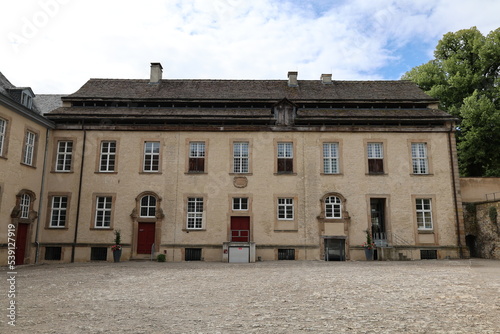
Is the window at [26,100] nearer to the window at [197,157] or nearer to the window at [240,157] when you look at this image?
the window at [197,157]

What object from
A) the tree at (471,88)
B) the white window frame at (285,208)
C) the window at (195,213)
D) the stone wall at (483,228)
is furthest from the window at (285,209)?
the tree at (471,88)

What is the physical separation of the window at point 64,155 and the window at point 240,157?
10.2 m

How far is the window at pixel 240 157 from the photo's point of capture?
23.0m

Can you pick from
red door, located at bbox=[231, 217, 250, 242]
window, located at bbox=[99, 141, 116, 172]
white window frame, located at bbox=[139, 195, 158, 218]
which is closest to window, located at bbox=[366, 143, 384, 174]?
red door, located at bbox=[231, 217, 250, 242]

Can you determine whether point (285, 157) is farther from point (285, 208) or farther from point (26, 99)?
point (26, 99)

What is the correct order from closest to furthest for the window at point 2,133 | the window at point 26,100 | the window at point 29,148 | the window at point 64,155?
the window at point 2,133, the window at point 29,148, the window at point 26,100, the window at point 64,155

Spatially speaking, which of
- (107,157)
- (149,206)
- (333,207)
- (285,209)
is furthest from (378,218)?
(107,157)

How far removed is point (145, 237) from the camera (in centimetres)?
2191

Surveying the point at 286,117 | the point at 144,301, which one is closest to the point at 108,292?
the point at 144,301

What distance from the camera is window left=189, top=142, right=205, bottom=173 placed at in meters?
23.0

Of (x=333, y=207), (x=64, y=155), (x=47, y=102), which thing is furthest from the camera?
(x=47, y=102)

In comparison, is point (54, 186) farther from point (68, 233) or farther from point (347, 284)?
point (347, 284)

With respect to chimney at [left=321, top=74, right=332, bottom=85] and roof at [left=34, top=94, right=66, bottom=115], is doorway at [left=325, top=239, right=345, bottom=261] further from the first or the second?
roof at [left=34, top=94, right=66, bottom=115]

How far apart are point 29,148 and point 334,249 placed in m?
18.5
